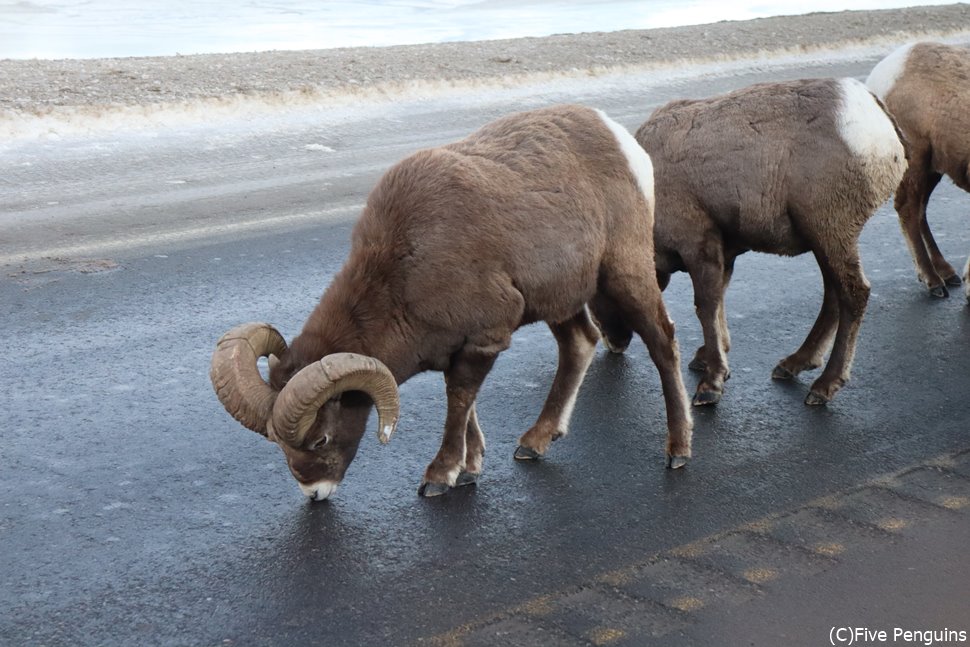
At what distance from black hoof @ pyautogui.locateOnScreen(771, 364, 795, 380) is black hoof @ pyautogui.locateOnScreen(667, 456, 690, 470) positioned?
1408mm

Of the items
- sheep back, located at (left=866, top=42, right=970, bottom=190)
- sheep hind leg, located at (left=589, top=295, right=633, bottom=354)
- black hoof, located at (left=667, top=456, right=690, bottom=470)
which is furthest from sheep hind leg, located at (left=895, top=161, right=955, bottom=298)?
black hoof, located at (left=667, top=456, right=690, bottom=470)

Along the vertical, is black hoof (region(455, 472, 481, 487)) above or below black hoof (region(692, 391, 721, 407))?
above

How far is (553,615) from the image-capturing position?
4.69m

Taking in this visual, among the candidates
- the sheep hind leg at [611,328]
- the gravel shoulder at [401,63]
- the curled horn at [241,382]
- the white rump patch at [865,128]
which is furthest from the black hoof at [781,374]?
the gravel shoulder at [401,63]

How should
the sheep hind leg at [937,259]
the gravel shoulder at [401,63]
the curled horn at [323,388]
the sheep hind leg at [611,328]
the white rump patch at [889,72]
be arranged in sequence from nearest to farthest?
the curled horn at [323,388] < the sheep hind leg at [611,328] < the white rump patch at [889,72] < the sheep hind leg at [937,259] < the gravel shoulder at [401,63]

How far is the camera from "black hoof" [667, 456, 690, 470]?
612cm

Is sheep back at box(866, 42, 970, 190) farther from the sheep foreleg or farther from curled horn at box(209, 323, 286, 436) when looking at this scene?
curled horn at box(209, 323, 286, 436)

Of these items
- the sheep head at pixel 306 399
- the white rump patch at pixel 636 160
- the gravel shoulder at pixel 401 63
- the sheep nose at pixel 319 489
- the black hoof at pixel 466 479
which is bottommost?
the gravel shoulder at pixel 401 63

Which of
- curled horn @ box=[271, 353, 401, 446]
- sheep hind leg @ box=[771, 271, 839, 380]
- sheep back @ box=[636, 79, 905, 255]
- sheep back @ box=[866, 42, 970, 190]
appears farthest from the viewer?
sheep back @ box=[866, 42, 970, 190]

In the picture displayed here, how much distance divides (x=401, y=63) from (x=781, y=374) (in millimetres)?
11359

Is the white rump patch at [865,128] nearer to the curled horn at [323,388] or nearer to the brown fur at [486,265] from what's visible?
the brown fur at [486,265]

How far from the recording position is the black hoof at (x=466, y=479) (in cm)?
593

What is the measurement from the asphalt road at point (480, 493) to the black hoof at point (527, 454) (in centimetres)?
5

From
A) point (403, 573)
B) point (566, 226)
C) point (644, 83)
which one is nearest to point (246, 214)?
point (566, 226)
